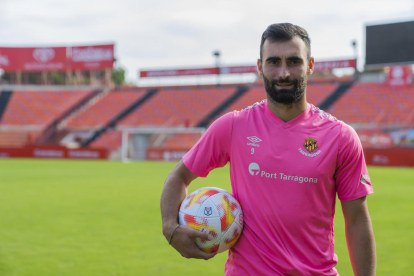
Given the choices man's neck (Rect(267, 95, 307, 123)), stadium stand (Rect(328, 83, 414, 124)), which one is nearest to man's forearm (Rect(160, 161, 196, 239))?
man's neck (Rect(267, 95, 307, 123))

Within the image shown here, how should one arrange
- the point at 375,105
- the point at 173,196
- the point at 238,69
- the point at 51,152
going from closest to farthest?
the point at 173,196
the point at 51,152
the point at 375,105
the point at 238,69

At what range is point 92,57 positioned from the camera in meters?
45.2

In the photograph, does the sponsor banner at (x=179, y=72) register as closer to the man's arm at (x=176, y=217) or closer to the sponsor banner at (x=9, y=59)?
the sponsor banner at (x=9, y=59)

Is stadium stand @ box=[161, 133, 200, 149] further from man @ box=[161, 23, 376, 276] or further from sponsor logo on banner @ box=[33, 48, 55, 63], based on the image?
man @ box=[161, 23, 376, 276]

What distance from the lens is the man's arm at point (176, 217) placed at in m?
2.32

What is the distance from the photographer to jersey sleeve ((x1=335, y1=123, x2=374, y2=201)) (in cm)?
223

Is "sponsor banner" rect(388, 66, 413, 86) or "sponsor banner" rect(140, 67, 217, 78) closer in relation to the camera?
"sponsor banner" rect(388, 66, 413, 86)

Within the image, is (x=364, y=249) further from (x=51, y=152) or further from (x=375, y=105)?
(x=375, y=105)

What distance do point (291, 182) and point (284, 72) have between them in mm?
590

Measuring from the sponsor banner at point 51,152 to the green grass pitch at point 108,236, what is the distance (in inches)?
796

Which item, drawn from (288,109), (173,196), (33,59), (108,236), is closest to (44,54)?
(33,59)

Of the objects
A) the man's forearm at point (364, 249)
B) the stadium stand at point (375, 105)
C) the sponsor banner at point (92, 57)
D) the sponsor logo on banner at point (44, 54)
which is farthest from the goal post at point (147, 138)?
the man's forearm at point (364, 249)

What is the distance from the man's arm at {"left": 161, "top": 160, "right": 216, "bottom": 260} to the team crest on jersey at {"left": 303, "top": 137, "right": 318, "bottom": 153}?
693 mm

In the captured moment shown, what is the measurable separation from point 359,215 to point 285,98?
0.76m
